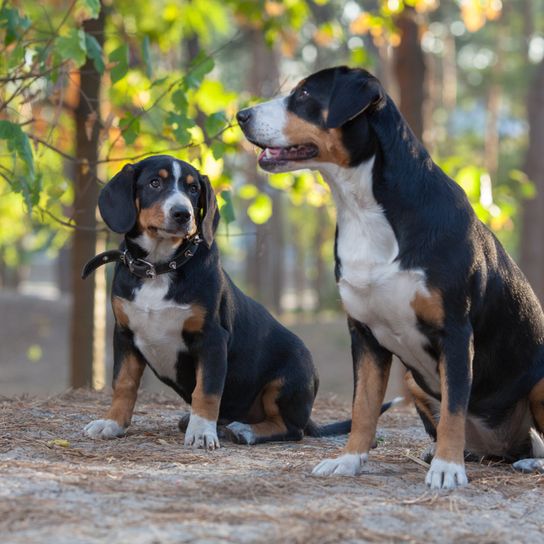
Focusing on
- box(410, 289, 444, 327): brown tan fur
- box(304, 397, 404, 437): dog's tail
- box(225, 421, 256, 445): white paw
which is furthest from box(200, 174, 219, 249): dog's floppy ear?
box(410, 289, 444, 327): brown tan fur

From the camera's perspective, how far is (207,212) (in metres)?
5.88

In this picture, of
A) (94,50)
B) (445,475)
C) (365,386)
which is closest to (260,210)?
(94,50)

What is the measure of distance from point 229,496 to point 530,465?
1850 mm

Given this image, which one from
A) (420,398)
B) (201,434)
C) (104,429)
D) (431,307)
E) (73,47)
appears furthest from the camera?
(73,47)

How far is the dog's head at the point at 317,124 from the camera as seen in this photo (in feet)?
15.5

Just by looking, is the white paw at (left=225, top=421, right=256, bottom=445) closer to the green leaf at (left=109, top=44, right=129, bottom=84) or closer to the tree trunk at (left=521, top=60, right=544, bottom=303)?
the green leaf at (left=109, top=44, right=129, bottom=84)

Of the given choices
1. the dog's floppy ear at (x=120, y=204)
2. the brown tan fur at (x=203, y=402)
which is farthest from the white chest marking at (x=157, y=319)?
the dog's floppy ear at (x=120, y=204)

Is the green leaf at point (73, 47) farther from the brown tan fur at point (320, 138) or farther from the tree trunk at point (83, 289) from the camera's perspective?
the tree trunk at point (83, 289)

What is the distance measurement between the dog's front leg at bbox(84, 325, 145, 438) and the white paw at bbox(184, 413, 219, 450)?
1.63 feet

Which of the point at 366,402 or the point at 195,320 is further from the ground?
the point at 195,320

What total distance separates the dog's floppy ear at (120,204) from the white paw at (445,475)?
2.29 meters

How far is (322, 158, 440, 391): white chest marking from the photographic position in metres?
4.68

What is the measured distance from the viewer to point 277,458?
5.21m

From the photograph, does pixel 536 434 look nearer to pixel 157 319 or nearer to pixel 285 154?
pixel 285 154
